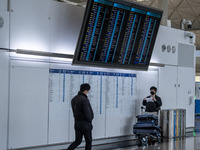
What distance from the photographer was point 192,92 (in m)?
13.0

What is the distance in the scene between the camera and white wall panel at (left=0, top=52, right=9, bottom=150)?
7152 mm

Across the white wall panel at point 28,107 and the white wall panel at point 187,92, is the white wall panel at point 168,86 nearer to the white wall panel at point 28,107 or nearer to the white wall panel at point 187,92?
the white wall panel at point 187,92

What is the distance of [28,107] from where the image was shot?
764 centimetres

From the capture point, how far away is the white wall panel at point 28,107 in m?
7.37

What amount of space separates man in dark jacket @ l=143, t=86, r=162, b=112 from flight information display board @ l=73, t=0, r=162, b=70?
0.82 m

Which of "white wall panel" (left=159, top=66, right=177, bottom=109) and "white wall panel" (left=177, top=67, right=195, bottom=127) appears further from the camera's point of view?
"white wall panel" (left=177, top=67, right=195, bottom=127)

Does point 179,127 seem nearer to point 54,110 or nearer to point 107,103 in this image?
point 107,103

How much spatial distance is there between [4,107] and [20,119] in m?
0.48

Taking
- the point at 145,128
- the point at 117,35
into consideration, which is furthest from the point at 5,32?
the point at 145,128

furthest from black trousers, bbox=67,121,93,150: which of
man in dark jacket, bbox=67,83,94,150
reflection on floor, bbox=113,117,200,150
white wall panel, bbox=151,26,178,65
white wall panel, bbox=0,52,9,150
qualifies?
white wall panel, bbox=151,26,178,65

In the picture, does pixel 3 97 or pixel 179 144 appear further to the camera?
pixel 179 144

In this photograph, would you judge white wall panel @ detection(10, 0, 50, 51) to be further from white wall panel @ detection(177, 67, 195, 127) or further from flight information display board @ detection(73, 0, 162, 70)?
white wall panel @ detection(177, 67, 195, 127)

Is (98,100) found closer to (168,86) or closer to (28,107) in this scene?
(28,107)

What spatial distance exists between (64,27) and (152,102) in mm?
3565
